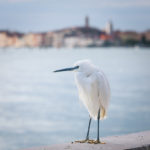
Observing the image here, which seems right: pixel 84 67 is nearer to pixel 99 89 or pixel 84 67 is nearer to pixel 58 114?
pixel 99 89

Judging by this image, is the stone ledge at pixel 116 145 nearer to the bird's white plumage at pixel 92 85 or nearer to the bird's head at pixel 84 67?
the bird's white plumage at pixel 92 85

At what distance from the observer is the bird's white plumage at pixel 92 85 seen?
2.89 metres

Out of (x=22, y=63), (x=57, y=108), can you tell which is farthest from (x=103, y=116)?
(x=22, y=63)

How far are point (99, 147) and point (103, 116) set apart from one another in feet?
1.49

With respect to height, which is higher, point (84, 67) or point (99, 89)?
point (84, 67)

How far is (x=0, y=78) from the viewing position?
3130cm

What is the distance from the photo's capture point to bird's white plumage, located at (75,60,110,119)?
2891 mm

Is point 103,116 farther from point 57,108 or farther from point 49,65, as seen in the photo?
point 49,65

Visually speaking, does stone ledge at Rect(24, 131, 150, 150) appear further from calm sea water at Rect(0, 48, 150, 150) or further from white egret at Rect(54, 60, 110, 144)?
calm sea water at Rect(0, 48, 150, 150)

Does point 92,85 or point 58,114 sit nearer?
point 92,85

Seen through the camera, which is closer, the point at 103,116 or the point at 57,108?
the point at 103,116

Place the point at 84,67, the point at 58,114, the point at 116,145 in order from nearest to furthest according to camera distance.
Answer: the point at 116,145 < the point at 84,67 < the point at 58,114

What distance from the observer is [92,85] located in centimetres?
290

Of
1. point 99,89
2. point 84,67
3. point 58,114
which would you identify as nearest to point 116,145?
point 99,89
